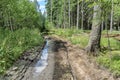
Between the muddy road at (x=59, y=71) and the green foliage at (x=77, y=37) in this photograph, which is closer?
the muddy road at (x=59, y=71)

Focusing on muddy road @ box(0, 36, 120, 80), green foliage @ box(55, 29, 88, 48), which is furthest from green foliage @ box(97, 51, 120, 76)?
green foliage @ box(55, 29, 88, 48)

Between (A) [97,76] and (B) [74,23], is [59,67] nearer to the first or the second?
(A) [97,76]

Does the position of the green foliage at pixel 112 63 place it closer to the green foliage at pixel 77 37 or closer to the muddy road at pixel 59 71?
the muddy road at pixel 59 71

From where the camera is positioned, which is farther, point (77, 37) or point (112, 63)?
point (77, 37)

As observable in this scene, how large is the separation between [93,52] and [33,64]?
4.09 metres

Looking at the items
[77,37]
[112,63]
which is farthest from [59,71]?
[77,37]

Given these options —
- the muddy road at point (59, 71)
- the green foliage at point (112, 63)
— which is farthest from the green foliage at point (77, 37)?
the green foliage at point (112, 63)

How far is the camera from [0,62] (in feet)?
35.2

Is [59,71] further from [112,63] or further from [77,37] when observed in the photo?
[77,37]

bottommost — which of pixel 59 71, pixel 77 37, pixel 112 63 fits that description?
pixel 59 71

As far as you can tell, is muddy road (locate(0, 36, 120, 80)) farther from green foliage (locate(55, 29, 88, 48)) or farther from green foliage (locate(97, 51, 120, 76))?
green foliage (locate(55, 29, 88, 48))

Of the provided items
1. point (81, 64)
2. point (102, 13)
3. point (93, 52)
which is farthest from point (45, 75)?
point (93, 52)

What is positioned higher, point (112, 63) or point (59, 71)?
point (112, 63)

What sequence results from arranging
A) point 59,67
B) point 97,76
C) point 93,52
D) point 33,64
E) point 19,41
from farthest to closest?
point 19,41 → point 93,52 → point 33,64 → point 59,67 → point 97,76
